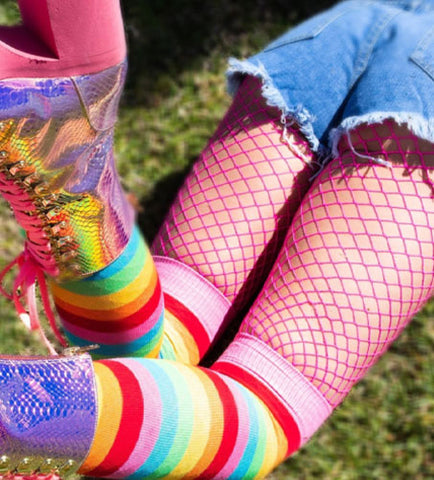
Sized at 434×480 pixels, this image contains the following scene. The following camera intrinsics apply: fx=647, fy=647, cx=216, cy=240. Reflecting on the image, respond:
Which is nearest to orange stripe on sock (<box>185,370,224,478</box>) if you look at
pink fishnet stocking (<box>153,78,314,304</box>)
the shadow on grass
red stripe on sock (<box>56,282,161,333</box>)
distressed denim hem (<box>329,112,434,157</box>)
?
red stripe on sock (<box>56,282,161,333</box>)

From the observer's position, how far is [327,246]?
908 millimetres

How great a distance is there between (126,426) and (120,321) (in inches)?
5.7

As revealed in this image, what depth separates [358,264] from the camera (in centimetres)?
88

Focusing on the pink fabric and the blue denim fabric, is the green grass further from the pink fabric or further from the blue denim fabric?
the pink fabric

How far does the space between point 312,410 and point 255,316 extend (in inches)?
6.1

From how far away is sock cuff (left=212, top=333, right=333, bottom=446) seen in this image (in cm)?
87

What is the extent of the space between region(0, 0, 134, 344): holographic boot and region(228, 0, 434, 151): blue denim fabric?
34cm

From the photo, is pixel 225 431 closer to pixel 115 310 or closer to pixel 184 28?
pixel 115 310

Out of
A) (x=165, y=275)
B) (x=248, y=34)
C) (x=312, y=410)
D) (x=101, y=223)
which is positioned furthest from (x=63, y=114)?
(x=248, y=34)

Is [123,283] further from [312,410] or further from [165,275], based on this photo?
[312,410]

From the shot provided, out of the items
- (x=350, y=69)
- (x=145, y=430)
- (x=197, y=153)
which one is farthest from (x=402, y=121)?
(x=197, y=153)

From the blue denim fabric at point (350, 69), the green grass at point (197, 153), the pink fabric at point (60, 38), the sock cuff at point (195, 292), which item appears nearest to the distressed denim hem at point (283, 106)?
the blue denim fabric at point (350, 69)

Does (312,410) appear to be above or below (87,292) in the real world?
below

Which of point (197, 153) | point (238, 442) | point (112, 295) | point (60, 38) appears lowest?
point (238, 442)
